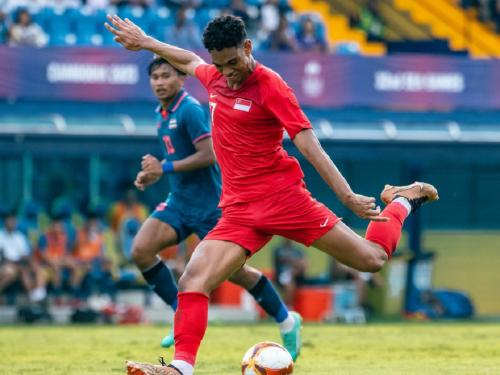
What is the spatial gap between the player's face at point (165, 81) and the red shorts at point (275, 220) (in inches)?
102

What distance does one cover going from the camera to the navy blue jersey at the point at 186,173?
1030cm

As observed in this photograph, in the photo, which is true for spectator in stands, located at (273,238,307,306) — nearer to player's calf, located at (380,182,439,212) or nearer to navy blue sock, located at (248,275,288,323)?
navy blue sock, located at (248,275,288,323)

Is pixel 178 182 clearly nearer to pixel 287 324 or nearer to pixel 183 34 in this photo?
pixel 287 324

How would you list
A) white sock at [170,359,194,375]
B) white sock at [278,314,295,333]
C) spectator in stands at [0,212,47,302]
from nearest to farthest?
white sock at [170,359,194,375] < white sock at [278,314,295,333] < spectator in stands at [0,212,47,302]

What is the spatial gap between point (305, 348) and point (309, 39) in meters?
9.22

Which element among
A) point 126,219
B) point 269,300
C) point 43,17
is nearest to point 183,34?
point 43,17

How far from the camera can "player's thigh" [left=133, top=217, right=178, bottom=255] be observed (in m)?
10.2

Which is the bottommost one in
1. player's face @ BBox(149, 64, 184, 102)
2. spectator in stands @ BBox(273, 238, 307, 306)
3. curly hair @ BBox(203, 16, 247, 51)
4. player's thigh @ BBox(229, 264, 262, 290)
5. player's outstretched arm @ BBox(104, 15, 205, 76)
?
spectator in stands @ BBox(273, 238, 307, 306)

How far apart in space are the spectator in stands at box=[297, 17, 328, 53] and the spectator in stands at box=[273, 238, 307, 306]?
3.58 metres

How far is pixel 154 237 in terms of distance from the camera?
10.2 meters

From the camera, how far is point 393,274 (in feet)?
62.5

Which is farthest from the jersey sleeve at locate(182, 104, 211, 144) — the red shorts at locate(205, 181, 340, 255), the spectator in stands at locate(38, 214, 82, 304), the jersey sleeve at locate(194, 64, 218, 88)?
the spectator in stands at locate(38, 214, 82, 304)

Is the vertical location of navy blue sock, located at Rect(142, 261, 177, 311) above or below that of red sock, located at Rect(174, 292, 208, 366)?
below

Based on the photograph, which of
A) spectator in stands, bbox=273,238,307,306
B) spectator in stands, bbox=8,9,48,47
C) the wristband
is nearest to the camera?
the wristband
